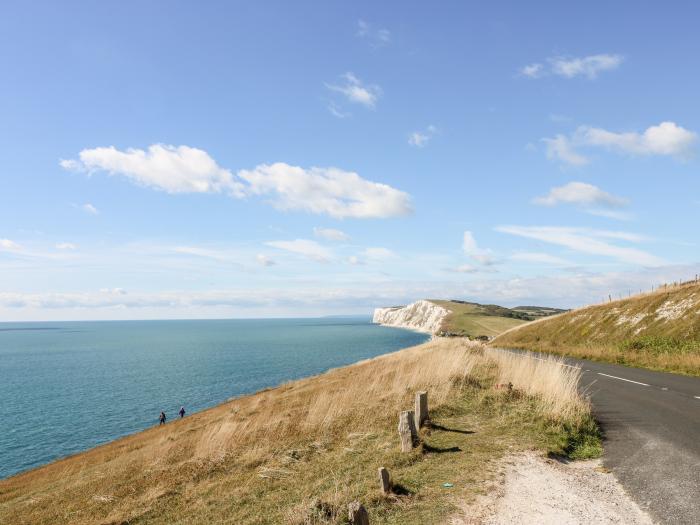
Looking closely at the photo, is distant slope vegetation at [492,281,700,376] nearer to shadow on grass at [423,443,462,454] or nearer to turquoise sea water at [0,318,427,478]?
shadow on grass at [423,443,462,454]

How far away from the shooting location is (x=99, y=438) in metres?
40.9

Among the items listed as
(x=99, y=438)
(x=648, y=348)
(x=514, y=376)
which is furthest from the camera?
(x=99, y=438)

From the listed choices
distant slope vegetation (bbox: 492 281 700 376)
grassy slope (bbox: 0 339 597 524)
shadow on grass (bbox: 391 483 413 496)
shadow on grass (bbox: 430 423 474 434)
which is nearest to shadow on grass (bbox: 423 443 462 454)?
grassy slope (bbox: 0 339 597 524)

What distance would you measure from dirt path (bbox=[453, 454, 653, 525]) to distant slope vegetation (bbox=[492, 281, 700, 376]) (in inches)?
725

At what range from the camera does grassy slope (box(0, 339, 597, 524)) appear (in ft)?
28.8

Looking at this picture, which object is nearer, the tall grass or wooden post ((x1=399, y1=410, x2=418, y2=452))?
wooden post ((x1=399, y1=410, x2=418, y2=452))

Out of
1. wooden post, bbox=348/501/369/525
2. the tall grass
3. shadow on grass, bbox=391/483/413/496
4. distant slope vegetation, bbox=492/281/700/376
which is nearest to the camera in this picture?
wooden post, bbox=348/501/369/525

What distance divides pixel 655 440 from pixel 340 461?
8.27m

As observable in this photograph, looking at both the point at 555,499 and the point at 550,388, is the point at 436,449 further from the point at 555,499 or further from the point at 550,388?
the point at 550,388

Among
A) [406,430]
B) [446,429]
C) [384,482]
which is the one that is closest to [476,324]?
[446,429]

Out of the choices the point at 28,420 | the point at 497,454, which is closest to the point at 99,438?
the point at 28,420

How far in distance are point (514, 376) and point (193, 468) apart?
1301 centimetres

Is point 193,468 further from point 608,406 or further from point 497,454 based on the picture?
point 608,406

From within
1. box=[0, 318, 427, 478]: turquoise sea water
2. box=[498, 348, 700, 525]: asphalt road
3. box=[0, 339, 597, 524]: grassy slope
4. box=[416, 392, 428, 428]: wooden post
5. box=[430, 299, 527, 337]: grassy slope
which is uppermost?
box=[416, 392, 428, 428]: wooden post
